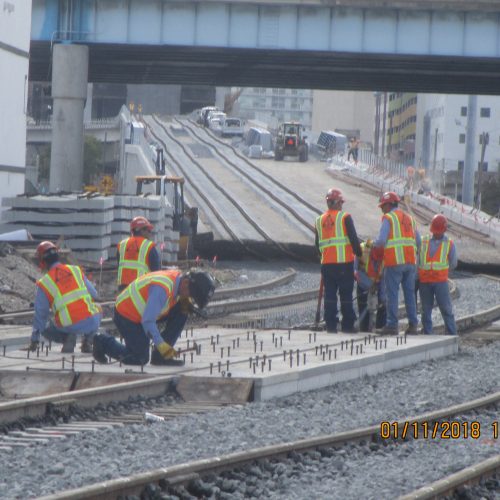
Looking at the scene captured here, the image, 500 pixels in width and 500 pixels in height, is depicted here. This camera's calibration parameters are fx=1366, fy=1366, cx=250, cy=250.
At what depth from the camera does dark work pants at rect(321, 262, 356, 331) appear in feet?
52.6

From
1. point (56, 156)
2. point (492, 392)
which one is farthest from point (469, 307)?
point (56, 156)

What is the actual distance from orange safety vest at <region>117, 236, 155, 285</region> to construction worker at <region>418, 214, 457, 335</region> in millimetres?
4048

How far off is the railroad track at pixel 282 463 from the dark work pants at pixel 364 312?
6.03 metres

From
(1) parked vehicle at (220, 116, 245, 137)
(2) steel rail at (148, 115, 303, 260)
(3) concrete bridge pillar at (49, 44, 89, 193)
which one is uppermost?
(1) parked vehicle at (220, 116, 245, 137)

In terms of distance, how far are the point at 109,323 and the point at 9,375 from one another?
6.77 meters

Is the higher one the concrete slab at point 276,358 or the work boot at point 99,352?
the work boot at point 99,352

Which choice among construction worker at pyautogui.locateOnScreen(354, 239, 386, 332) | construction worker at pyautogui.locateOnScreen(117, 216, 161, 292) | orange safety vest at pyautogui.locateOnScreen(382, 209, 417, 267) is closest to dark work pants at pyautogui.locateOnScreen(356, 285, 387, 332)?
construction worker at pyautogui.locateOnScreen(354, 239, 386, 332)

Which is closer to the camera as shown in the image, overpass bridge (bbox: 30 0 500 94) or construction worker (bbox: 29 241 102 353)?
construction worker (bbox: 29 241 102 353)

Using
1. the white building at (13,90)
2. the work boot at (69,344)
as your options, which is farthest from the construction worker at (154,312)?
the white building at (13,90)

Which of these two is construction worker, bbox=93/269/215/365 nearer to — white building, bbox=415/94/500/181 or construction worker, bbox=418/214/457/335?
construction worker, bbox=418/214/457/335

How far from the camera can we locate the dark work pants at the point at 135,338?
12523 mm

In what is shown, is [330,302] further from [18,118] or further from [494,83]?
[494,83]

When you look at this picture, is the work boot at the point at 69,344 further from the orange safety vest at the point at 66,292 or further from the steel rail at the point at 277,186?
the steel rail at the point at 277,186

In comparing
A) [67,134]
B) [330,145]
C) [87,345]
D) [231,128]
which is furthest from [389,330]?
[231,128]
